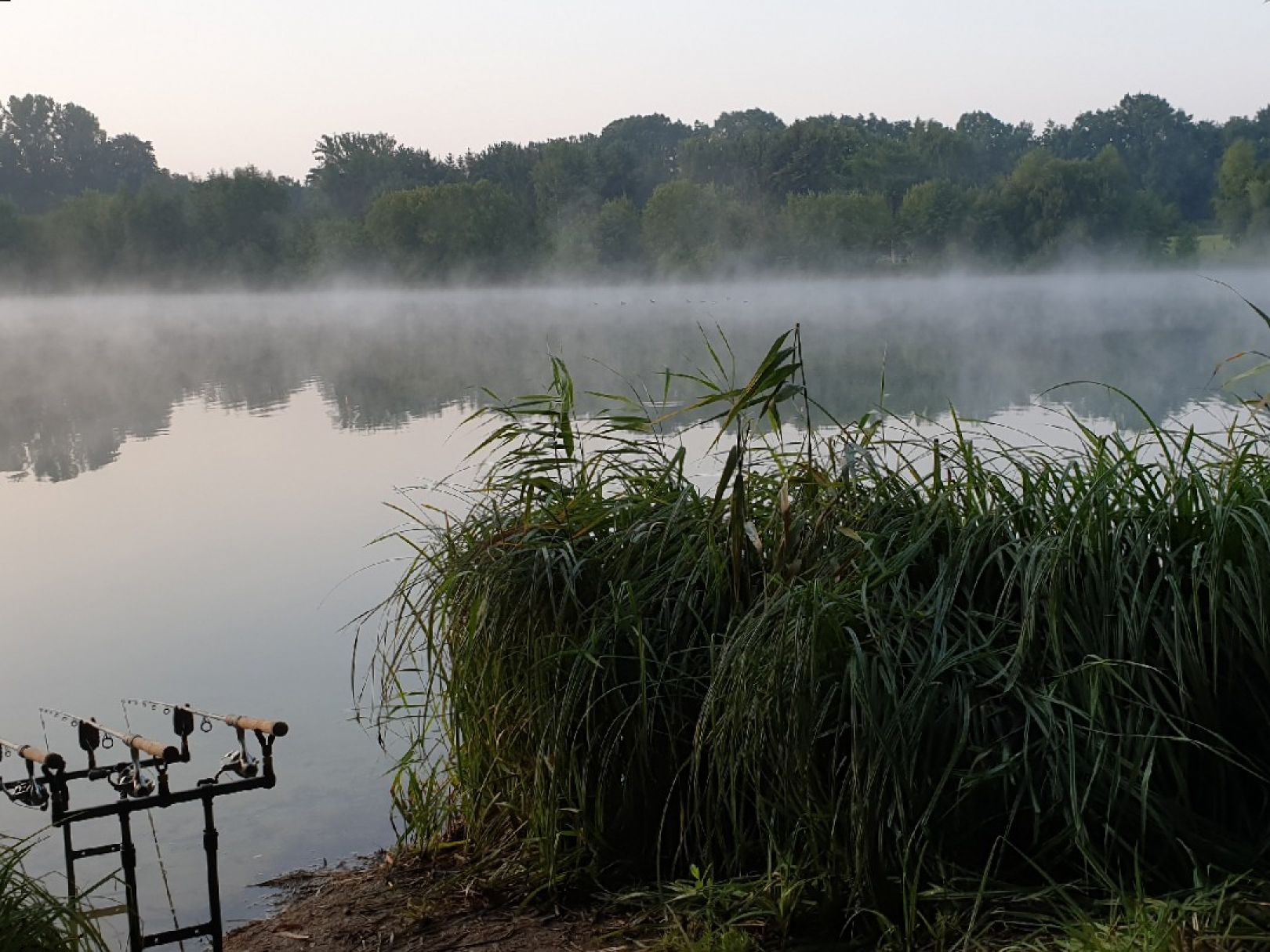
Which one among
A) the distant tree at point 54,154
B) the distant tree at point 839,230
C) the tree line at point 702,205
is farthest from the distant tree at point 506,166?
the distant tree at point 54,154

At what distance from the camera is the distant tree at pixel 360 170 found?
85750mm

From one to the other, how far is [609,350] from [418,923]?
85.3 feet

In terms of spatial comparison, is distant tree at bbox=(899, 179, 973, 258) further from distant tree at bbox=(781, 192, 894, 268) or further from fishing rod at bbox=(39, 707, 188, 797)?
fishing rod at bbox=(39, 707, 188, 797)

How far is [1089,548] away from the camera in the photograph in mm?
3293

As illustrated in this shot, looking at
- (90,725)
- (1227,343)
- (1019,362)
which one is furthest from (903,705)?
(1227,343)

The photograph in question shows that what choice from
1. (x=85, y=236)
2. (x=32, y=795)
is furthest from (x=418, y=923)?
(x=85, y=236)

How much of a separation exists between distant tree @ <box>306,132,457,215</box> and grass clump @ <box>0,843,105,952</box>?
8465 cm

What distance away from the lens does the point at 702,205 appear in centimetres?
6588

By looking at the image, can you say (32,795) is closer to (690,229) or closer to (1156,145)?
(690,229)

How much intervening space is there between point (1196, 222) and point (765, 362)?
59437 millimetres

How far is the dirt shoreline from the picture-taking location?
11.5ft

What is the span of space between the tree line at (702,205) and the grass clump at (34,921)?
4978 cm

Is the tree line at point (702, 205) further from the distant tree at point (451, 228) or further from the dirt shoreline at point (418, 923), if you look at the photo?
the dirt shoreline at point (418, 923)

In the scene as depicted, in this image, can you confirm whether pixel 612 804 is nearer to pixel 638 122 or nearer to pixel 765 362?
pixel 765 362
